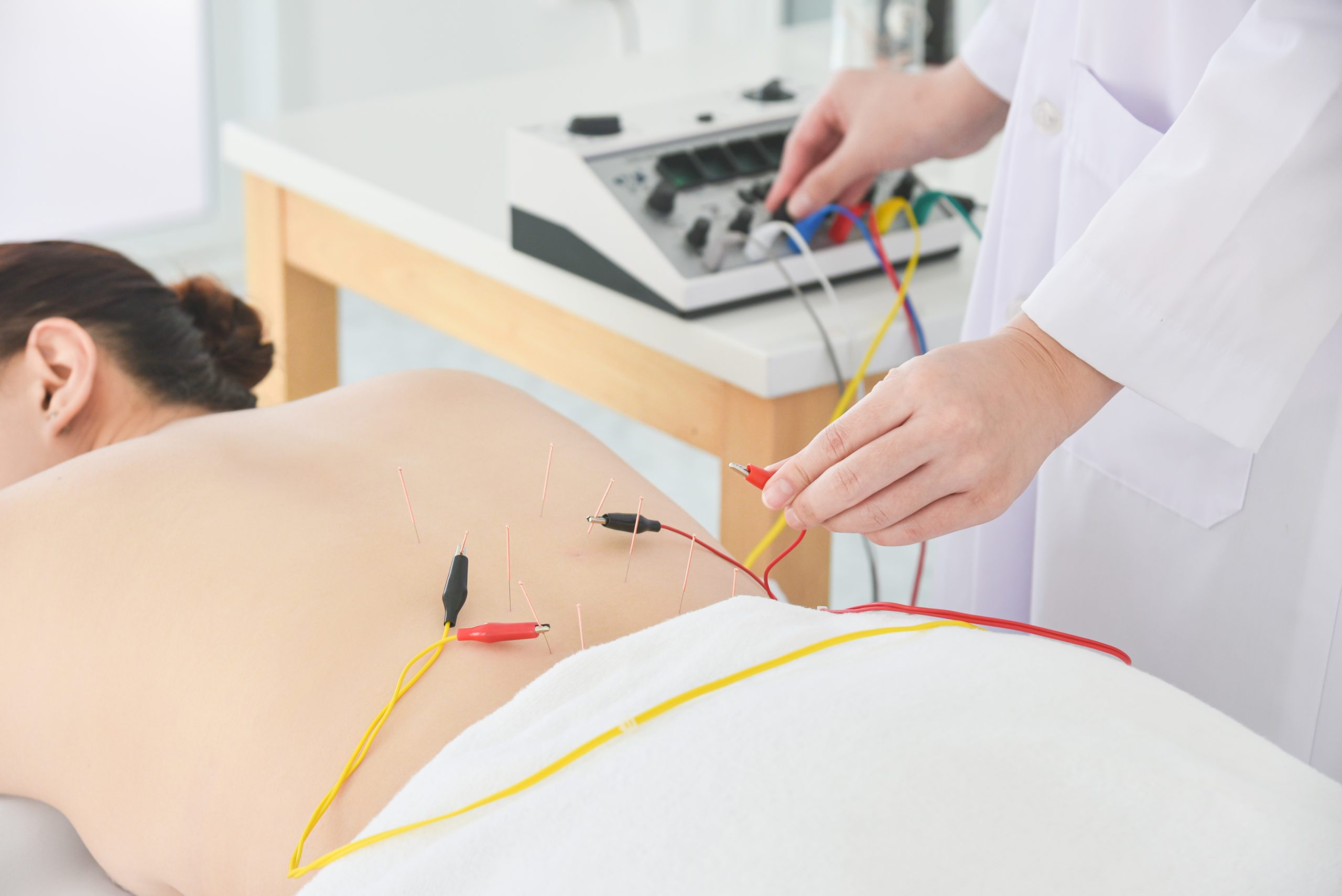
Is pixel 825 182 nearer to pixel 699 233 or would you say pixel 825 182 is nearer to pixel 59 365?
pixel 699 233

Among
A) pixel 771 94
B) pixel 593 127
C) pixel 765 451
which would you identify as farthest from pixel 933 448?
pixel 771 94

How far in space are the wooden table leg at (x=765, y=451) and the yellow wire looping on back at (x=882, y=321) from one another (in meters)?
0.01

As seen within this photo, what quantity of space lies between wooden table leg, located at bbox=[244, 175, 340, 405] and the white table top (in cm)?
6

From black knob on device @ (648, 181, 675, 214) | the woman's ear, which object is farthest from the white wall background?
black knob on device @ (648, 181, 675, 214)

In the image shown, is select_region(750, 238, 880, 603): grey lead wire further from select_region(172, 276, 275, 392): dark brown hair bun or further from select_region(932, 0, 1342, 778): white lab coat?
select_region(172, 276, 275, 392): dark brown hair bun

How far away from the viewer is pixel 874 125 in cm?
145

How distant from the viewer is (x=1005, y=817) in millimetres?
702

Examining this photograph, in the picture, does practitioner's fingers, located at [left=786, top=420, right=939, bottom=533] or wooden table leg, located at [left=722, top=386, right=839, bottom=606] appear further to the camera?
wooden table leg, located at [left=722, top=386, right=839, bottom=606]

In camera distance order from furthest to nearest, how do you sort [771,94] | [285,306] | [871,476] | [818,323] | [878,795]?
[285,306] → [771,94] → [818,323] → [871,476] → [878,795]

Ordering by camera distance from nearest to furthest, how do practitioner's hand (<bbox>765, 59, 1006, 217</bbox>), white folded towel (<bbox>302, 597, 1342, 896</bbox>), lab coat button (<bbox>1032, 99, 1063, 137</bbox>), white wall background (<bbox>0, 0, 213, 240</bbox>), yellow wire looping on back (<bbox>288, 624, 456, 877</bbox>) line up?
white folded towel (<bbox>302, 597, 1342, 896</bbox>)
yellow wire looping on back (<bbox>288, 624, 456, 877</bbox>)
lab coat button (<bbox>1032, 99, 1063, 137</bbox>)
practitioner's hand (<bbox>765, 59, 1006, 217</bbox>)
white wall background (<bbox>0, 0, 213, 240</bbox>)

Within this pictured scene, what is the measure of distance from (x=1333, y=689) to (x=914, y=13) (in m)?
1.38

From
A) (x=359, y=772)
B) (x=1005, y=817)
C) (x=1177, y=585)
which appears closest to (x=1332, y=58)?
(x=1177, y=585)

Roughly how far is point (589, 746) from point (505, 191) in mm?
1095

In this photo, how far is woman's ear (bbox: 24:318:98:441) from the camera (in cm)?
121
